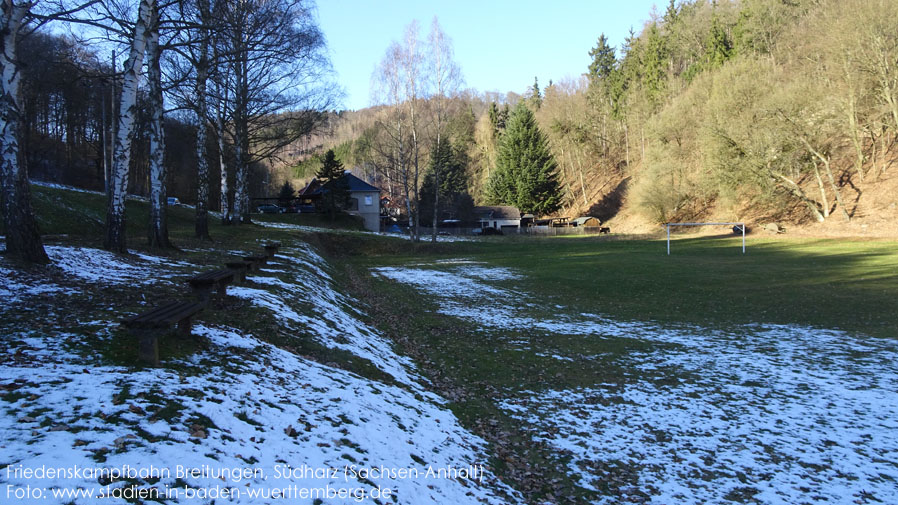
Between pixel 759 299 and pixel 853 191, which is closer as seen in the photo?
pixel 759 299

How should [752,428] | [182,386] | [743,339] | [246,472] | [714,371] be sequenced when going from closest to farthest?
[246,472]
[182,386]
[752,428]
[714,371]
[743,339]

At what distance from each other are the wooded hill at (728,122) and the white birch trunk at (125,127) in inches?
755

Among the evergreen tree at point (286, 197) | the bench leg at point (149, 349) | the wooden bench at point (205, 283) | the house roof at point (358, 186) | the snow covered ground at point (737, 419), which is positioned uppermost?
the house roof at point (358, 186)

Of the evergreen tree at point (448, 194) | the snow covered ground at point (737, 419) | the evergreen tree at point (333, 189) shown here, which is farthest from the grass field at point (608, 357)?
the evergreen tree at point (448, 194)

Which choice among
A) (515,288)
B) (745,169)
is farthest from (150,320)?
(745,169)

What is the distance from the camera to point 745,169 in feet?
157

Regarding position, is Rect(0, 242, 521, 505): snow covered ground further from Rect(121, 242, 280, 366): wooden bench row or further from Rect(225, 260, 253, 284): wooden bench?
Rect(225, 260, 253, 284): wooden bench

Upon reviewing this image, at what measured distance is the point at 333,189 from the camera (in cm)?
5172

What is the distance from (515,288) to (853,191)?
155 feet

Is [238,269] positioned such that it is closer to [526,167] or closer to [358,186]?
[358,186]

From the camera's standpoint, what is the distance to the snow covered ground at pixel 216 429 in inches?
134

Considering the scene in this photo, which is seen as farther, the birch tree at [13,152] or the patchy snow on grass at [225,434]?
the birch tree at [13,152]

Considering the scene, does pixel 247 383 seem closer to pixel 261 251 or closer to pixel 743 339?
pixel 743 339

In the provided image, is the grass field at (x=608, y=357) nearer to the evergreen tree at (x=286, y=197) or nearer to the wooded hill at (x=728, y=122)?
the wooded hill at (x=728, y=122)
